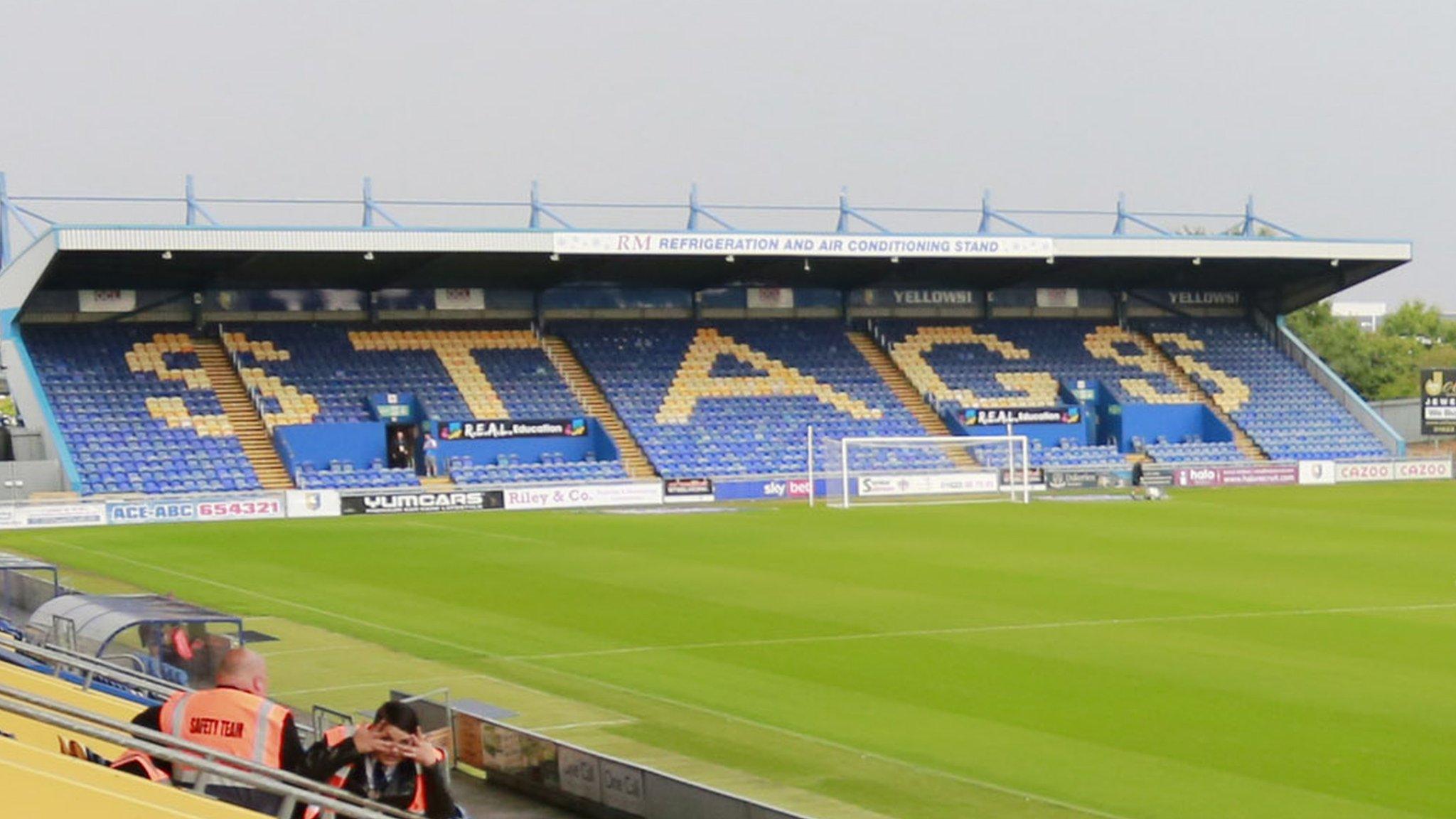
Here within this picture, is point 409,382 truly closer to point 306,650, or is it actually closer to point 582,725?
point 306,650

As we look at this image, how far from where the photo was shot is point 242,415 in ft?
176

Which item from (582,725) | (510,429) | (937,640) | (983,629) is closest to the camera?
(582,725)

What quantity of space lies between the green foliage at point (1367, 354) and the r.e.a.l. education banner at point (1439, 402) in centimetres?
3586

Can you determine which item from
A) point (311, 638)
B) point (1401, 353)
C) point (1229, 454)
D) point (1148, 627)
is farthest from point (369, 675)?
point (1401, 353)

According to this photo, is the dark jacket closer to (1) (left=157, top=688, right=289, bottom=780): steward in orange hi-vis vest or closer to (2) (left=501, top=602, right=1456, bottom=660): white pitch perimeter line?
(1) (left=157, top=688, right=289, bottom=780): steward in orange hi-vis vest

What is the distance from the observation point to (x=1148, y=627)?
942 inches

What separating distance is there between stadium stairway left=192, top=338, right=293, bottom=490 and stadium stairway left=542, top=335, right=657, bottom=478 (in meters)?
10.0

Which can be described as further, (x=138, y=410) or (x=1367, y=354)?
(x=1367, y=354)

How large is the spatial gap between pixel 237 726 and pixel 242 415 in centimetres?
4700

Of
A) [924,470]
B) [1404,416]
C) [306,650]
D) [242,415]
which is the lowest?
[306,650]

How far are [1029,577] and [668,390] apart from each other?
30.3 metres

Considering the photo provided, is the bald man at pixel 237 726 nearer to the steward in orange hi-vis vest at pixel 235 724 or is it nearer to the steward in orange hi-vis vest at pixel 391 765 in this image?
the steward in orange hi-vis vest at pixel 235 724

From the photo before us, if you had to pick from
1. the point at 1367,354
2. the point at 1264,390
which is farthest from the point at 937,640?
the point at 1367,354

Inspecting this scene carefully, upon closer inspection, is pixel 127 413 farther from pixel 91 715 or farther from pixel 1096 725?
pixel 91 715
